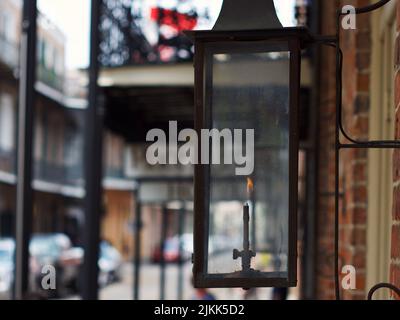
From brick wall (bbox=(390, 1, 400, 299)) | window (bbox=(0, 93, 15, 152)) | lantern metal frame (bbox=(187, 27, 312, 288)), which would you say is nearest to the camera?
lantern metal frame (bbox=(187, 27, 312, 288))

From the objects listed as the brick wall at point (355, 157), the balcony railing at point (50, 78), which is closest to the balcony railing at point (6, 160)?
the balcony railing at point (50, 78)

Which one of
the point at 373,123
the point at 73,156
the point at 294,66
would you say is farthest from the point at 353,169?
the point at 73,156

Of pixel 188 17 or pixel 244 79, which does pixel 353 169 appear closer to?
pixel 244 79

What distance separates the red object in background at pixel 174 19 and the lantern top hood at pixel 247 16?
4.96 meters

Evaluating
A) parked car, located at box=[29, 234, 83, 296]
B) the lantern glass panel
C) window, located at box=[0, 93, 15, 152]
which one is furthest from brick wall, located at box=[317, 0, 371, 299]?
window, located at box=[0, 93, 15, 152]

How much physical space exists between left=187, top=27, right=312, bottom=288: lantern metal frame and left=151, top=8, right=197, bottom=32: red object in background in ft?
16.5

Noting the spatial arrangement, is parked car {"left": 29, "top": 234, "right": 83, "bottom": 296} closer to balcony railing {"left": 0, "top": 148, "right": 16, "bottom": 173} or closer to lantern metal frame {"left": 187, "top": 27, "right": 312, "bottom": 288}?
balcony railing {"left": 0, "top": 148, "right": 16, "bottom": 173}

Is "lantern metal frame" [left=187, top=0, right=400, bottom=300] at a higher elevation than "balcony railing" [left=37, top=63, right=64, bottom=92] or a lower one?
lower

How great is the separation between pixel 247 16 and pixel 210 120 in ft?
0.83

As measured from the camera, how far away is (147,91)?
8.41 metres

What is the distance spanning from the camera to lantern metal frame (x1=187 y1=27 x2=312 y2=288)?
2.25 m

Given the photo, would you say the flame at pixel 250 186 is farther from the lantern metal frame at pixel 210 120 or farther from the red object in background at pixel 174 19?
the red object in background at pixel 174 19

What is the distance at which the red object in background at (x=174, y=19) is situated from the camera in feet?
24.3
